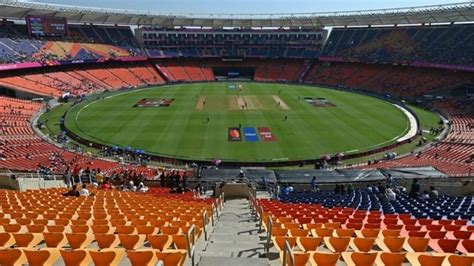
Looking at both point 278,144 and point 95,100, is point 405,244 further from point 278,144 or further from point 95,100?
point 95,100

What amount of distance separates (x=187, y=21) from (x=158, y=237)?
10204 cm

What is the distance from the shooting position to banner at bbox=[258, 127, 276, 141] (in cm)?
4386

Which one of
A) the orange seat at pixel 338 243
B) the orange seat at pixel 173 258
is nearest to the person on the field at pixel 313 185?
the orange seat at pixel 338 243

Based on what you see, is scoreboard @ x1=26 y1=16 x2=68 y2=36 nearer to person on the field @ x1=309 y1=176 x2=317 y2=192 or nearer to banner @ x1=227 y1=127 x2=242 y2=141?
banner @ x1=227 y1=127 x2=242 y2=141

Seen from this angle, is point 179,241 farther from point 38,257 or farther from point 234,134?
point 234,134

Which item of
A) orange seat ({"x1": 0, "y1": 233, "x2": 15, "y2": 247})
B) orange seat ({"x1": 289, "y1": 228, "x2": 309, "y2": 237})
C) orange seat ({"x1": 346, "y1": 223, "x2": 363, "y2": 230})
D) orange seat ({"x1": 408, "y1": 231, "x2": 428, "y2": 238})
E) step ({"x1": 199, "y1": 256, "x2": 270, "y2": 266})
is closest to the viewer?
step ({"x1": 199, "y1": 256, "x2": 270, "y2": 266})

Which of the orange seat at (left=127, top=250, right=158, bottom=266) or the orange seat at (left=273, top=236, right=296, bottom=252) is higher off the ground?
the orange seat at (left=127, top=250, right=158, bottom=266)

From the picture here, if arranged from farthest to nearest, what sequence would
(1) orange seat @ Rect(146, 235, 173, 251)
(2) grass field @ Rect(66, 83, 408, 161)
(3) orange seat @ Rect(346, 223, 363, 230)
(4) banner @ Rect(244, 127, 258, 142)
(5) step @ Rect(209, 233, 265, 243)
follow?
(4) banner @ Rect(244, 127, 258, 142), (2) grass field @ Rect(66, 83, 408, 161), (3) orange seat @ Rect(346, 223, 363, 230), (5) step @ Rect(209, 233, 265, 243), (1) orange seat @ Rect(146, 235, 173, 251)

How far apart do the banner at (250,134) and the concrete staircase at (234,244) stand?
89.0ft

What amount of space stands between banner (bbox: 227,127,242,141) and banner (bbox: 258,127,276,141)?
259cm

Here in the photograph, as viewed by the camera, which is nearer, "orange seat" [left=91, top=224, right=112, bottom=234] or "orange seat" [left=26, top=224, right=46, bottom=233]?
"orange seat" [left=26, top=224, right=46, bottom=233]

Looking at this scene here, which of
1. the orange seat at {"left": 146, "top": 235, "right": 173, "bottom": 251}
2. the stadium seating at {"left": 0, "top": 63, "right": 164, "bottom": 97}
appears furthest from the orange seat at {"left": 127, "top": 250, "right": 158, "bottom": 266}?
the stadium seating at {"left": 0, "top": 63, "right": 164, "bottom": 97}

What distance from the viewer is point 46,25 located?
263ft

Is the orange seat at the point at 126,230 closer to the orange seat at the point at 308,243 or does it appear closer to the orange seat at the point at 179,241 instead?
the orange seat at the point at 179,241
